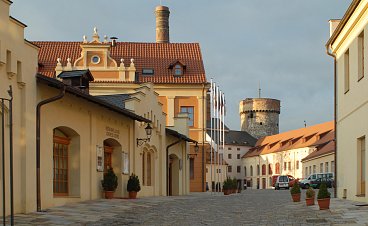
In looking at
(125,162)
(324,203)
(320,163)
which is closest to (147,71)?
(125,162)

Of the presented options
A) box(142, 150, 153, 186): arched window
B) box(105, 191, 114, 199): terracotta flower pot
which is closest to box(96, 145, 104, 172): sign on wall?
box(105, 191, 114, 199): terracotta flower pot

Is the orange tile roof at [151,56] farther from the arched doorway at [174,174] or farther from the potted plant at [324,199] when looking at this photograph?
the potted plant at [324,199]

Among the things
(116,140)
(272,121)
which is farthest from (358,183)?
(272,121)

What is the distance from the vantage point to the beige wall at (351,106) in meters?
19.5

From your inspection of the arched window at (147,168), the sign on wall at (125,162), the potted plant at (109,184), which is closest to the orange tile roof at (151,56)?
the arched window at (147,168)

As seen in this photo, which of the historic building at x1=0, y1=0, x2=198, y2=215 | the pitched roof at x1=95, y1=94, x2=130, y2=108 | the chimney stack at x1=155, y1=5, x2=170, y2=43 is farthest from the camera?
the chimney stack at x1=155, y1=5, x2=170, y2=43

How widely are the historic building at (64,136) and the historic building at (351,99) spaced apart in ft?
26.9

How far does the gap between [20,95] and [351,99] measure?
11.6 m

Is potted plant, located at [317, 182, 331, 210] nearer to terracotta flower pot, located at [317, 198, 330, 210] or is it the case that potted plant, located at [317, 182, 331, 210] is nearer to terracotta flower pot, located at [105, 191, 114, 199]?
terracotta flower pot, located at [317, 198, 330, 210]

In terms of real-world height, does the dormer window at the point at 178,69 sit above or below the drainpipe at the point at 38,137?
above

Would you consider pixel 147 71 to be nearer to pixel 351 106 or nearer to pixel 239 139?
pixel 351 106

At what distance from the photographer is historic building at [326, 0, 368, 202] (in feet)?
64.2

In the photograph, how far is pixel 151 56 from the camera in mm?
53375

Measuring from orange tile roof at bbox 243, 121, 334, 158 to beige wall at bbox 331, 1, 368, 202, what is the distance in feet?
187
